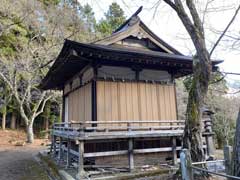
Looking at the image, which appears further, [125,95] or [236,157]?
[125,95]

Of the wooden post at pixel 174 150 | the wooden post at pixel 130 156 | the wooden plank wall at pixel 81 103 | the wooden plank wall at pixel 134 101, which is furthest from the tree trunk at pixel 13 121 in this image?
the wooden post at pixel 174 150

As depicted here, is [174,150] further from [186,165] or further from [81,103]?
[81,103]

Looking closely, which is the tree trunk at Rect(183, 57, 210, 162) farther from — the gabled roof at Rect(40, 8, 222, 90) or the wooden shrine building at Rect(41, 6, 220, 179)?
the gabled roof at Rect(40, 8, 222, 90)

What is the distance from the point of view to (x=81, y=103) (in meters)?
8.87

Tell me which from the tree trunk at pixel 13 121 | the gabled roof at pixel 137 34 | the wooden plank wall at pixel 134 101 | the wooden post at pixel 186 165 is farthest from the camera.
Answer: the tree trunk at pixel 13 121

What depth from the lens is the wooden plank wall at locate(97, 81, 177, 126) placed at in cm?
754

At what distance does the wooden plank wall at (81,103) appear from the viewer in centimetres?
791

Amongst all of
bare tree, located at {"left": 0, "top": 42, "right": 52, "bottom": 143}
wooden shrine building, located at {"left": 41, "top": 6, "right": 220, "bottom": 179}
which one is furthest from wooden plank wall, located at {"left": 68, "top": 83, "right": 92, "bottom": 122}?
bare tree, located at {"left": 0, "top": 42, "right": 52, "bottom": 143}

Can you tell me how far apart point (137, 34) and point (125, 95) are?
291 cm

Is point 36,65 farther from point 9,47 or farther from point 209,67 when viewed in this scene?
point 209,67

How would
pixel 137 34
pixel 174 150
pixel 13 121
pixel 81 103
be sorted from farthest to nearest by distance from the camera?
pixel 13 121 < pixel 137 34 < pixel 81 103 < pixel 174 150

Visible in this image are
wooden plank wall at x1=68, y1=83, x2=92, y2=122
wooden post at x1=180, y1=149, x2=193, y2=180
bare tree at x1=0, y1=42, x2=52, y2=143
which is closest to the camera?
wooden post at x1=180, y1=149, x2=193, y2=180

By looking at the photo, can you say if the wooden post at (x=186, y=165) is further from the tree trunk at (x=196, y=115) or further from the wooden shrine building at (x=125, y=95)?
the wooden shrine building at (x=125, y=95)

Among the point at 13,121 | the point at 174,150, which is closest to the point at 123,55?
the point at 174,150
